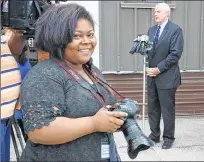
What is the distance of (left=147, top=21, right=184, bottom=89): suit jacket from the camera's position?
13.2ft

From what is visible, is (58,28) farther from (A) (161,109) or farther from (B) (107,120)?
(A) (161,109)

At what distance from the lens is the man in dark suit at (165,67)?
402 cm

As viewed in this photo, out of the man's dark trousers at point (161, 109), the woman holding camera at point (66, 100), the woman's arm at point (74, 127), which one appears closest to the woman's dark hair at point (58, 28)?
the woman holding camera at point (66, 100)

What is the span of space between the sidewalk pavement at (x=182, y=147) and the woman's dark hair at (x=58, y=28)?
222 centimetres

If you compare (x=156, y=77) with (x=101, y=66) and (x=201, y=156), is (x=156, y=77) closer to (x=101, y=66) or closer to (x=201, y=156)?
(x=201, y=156)

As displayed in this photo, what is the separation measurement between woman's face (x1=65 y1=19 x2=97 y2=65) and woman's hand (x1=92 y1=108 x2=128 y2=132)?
0.27 meters

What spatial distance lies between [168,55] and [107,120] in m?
2.70

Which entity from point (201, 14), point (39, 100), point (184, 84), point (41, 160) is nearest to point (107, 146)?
point (41, 160)

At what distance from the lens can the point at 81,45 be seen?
1611 mm

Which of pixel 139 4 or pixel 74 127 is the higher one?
pixel 139 4

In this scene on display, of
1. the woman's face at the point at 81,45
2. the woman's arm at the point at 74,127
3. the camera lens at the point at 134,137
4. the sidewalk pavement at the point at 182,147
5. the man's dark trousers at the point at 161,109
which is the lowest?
the sidewalk pavement at the point at 182,147

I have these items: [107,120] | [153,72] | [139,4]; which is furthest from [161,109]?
[107,120]

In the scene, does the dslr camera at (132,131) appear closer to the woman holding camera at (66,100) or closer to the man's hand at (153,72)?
the woman holding camera at (66,100)

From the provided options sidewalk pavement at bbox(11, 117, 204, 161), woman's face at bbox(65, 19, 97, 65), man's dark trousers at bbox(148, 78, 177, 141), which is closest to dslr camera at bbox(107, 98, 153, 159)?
woman's face at bbox(65, 19, 97, 65)
